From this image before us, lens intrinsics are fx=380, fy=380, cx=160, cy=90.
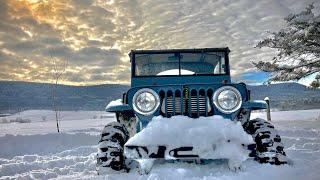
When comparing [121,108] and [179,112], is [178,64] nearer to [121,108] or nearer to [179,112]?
[179,112]

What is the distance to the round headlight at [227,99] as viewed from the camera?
507 cm

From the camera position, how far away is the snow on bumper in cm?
426

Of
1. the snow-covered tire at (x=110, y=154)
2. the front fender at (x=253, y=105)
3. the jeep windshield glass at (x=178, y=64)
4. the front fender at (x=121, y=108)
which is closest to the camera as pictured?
the snow-covered tire at (x=110, y=154)

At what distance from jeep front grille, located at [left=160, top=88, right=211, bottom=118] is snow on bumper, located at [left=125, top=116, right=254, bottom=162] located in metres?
0.78

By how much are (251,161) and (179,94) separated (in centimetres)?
133

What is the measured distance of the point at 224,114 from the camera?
5148mm

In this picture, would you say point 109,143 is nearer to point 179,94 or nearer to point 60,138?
point 179,94

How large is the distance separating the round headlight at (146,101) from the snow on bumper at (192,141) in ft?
1.94

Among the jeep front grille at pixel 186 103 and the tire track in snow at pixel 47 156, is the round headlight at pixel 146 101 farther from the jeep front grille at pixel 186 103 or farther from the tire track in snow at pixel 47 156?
the tire track in snow at pixel 47 156

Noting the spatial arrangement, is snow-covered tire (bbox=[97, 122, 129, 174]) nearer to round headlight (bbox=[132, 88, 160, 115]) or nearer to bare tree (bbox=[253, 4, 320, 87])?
round headlight (bbox=[132, 88, 160, 115])

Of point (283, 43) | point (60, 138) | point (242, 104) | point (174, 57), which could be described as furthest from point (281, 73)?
point (242, 104)

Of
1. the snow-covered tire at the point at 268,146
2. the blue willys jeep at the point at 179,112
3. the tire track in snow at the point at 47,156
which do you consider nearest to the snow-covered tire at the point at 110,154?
the blue willys jeep at the point at 179,112

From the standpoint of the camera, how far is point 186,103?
535 cm

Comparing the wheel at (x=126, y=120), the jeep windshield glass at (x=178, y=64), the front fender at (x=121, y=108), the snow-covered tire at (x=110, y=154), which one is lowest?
the snow-covered tire at (x=110, y=154)
